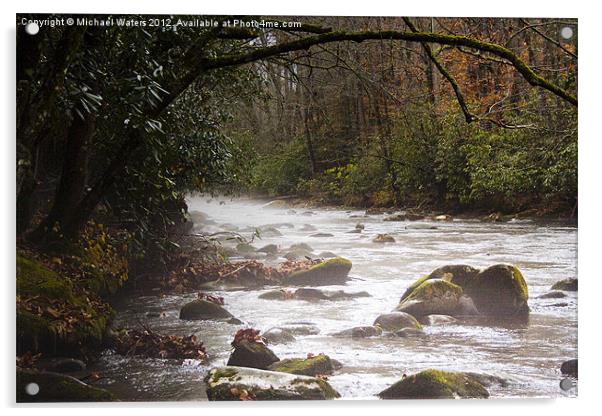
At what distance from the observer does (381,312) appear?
193 inches

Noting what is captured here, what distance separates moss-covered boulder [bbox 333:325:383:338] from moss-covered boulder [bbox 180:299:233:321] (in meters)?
0.78

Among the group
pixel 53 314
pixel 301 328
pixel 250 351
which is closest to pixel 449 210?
pixel 301 328

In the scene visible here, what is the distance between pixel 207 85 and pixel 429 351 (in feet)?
7.83

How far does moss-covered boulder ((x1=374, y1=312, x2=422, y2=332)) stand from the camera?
489cm

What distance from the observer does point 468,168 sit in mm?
5129

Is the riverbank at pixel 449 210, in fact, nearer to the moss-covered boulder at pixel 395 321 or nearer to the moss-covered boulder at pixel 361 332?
the moss-covered boulder at pixel 395 321

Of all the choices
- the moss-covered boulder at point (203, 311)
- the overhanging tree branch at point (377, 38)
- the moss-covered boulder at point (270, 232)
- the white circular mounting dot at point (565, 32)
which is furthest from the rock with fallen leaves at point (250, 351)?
the white circular mounting dot at point (565, 32)

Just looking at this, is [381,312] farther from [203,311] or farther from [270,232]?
[203,311]

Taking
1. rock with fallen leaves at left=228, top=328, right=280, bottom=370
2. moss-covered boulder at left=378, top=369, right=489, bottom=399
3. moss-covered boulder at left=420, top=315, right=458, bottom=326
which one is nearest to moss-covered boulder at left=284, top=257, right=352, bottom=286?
rock with fallen leaves at left=228, top=328, right=280, bottom=370

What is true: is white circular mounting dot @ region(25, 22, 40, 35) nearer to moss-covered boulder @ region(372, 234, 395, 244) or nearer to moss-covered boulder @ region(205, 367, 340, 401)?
moss-covered boulder @ region(205, 367, 340, 401)

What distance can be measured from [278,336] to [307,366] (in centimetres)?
28

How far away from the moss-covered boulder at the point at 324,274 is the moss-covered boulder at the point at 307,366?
1.66 ft

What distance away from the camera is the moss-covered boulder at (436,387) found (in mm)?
4805
